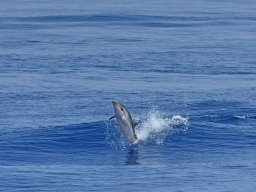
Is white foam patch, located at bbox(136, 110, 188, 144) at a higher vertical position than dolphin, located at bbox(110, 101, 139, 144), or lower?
higher

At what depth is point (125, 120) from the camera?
48.0 metres

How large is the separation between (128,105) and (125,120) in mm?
12419

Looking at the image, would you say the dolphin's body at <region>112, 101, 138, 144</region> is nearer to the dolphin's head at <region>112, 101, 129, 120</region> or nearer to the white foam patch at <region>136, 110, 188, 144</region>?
the dolphin's head at <region>112, 101, 129, 120</region>

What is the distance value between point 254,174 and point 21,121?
50.2ft

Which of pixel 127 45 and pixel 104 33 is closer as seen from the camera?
pixel 127 45

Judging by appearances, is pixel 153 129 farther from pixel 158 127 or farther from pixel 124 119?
pixel 124 119

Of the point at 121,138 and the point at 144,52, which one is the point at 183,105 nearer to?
the point at 121,138

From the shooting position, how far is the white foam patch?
5178cm

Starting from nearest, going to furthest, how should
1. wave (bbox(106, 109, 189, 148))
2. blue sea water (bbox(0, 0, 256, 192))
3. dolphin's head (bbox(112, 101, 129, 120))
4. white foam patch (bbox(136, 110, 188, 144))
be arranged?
blue sea water (bbox(0, 0, 256, 192)) → dolphin's head (bbox(112, 101, 129, 120)) → wave (bbox(106, 109, 189, 148)) → white foam patch (bbox(136, 110, 188, 144))

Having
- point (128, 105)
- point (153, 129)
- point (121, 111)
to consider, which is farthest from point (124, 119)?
point (128, 105)

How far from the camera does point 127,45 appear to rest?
276ft

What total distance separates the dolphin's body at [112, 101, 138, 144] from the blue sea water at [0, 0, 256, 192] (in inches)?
37.0

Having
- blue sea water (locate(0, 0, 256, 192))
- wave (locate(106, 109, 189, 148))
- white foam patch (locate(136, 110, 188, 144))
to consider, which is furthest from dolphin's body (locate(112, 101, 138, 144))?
white foam patch (locate(136, 110, 188, 144))

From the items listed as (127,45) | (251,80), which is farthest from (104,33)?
(251,80)
